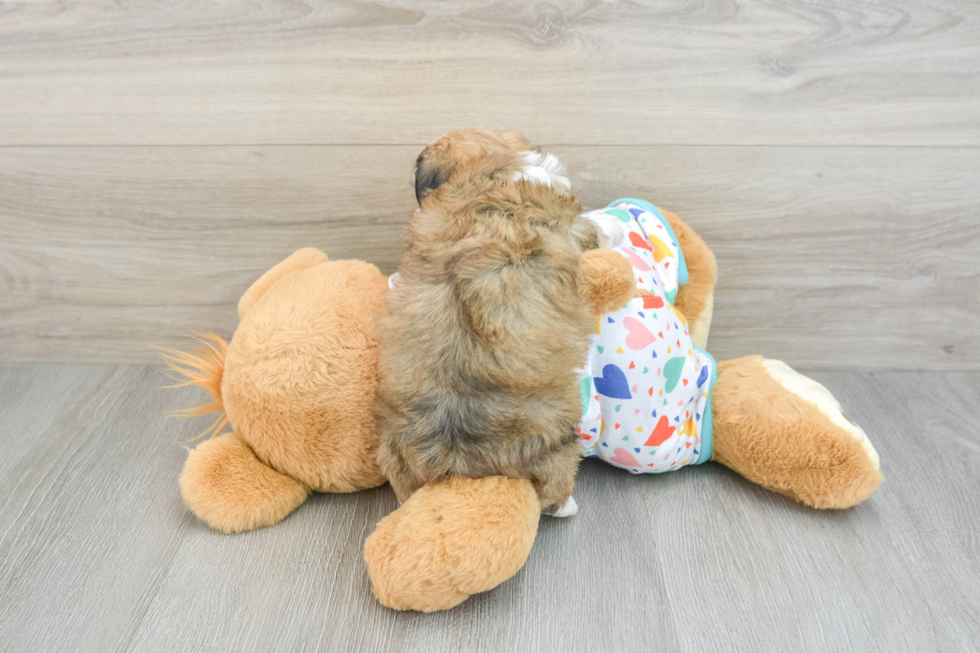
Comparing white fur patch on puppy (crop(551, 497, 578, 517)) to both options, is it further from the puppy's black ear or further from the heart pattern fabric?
the puppy's black ear

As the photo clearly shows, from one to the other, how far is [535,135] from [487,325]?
39cm

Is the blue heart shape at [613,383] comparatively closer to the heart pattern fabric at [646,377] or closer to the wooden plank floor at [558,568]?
the heart pattern fabric at [646,377]

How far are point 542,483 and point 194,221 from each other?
66cm

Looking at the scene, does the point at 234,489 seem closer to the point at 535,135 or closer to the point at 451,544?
the point at 451,544

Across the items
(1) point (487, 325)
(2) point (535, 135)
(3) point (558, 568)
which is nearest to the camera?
(1) point (487, 325)

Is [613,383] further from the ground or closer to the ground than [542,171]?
closer to the ground

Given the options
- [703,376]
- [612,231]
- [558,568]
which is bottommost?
[558,568]

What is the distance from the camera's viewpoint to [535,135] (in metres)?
0.90

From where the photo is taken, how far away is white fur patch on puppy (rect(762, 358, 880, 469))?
30.1 inches

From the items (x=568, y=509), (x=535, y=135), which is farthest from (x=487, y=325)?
(x=535, y=135)

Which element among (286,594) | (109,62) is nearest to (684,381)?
(286,594)

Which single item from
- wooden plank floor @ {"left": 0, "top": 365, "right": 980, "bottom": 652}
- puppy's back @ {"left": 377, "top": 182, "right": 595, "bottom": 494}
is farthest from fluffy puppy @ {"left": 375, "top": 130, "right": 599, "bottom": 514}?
wooden plank floor @ {"left": 0, "top": 365, "right": 980, "bottom": 652}

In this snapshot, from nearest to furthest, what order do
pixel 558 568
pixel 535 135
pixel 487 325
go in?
1. pixel 487 325
2. pixel 558 568
3. pixel 535 135

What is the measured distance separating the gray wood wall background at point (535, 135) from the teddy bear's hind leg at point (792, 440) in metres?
0.23
